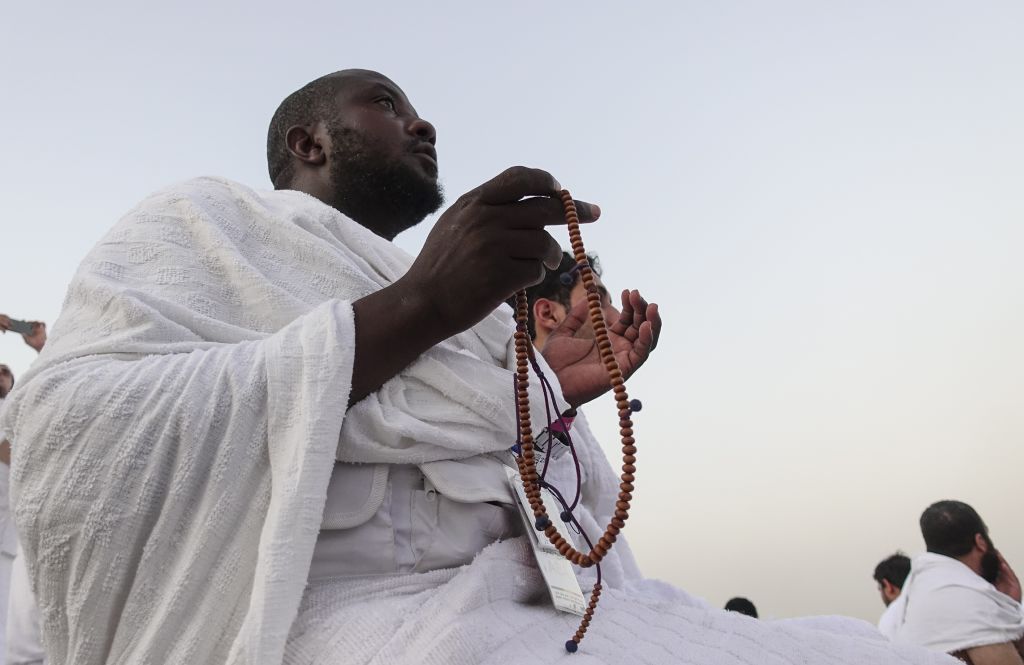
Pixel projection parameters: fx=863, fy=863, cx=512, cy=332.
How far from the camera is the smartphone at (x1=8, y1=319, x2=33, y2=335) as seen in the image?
4770 mm

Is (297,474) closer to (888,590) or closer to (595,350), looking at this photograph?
(595,350)

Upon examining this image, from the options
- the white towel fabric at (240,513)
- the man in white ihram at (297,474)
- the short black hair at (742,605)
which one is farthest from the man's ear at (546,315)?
the short black hair at (742,605)

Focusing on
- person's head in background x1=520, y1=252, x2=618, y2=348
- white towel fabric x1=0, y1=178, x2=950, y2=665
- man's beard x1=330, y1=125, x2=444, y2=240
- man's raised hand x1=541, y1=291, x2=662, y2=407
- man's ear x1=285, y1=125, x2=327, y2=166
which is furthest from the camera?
person's head in background x1=520, y1=252, x2=618, y2=348

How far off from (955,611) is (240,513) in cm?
416

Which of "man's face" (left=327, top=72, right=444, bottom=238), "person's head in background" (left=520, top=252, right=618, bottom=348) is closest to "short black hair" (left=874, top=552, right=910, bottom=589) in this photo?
"person's head in background" (left=520, top=252, right=618, bottom=348)

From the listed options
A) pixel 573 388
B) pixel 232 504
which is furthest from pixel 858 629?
pixel 232 504

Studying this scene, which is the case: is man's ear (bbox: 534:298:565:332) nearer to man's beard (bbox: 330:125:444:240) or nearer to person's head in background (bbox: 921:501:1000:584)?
man's beard (bbox: 330:125:444:240)

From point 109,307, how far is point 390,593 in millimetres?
636

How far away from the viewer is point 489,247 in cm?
127

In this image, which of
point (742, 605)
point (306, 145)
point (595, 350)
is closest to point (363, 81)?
point (306, 145)

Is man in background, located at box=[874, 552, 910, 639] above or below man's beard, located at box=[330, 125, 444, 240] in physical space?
below

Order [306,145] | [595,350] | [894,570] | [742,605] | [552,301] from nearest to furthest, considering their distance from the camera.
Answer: [595,350] → [306,145] → [552,301] → [894,570] → [742,605]

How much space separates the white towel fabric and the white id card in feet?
0.10

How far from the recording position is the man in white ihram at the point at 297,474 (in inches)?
47.5
